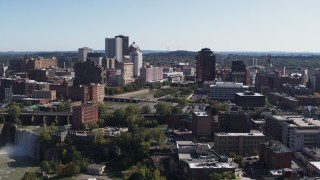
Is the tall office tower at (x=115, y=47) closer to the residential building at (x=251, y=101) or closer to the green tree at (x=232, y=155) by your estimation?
the residential building at (x=251, y=101)

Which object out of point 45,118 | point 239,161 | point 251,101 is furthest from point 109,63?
point 239,161

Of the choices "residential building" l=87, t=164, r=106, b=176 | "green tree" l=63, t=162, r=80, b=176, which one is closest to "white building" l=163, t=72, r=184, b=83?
"residential building" l=87, t=164, r=106, b=176

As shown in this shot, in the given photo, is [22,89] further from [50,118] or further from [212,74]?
[212,74]

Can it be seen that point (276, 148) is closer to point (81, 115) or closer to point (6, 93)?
point (81, 115)

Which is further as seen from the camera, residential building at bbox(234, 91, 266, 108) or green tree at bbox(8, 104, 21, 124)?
residential building at bbox(234, 91, 266, 108)

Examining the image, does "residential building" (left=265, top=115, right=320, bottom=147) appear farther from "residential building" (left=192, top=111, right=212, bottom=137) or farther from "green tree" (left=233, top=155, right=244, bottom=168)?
"green tree" (left=233, top=155, right=244, bottom=168)

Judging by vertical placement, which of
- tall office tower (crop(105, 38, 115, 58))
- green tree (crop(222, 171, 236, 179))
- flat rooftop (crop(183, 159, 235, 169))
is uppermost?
tall office tower (crop(105, 38, 115, 58))

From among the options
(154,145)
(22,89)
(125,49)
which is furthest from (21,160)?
(125,49)

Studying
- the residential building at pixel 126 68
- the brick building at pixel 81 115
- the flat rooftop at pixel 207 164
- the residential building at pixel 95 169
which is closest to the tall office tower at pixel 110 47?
the residential building at pixel 126 68
